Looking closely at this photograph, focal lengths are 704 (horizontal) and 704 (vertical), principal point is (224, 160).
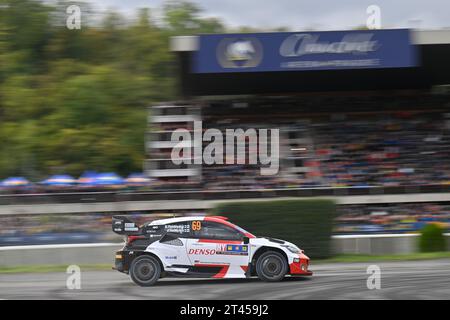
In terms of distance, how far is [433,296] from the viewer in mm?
11742

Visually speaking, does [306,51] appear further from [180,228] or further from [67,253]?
[180,228]

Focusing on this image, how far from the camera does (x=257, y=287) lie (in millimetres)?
12789

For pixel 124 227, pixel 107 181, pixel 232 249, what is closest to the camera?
pixel 232 249

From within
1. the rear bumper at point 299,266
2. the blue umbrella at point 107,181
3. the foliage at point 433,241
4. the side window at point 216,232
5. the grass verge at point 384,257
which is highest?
the blue umbrella at point 107,181

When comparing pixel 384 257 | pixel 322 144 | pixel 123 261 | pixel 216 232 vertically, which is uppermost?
pixel 322 144

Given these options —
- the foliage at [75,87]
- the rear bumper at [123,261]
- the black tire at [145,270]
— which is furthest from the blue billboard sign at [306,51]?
the black tire at [145,270]

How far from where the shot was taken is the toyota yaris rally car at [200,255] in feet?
43.7

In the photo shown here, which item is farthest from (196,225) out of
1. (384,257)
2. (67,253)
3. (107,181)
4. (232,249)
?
(107,181)

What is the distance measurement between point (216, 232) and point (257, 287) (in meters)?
1.40

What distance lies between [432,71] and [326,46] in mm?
5339

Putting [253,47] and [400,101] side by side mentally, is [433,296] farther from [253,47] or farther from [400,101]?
[400,101]

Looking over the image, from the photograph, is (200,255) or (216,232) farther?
(216,232)

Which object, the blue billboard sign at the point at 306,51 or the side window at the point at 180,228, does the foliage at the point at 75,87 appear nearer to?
the blue billboard sign at the point at 306,51
